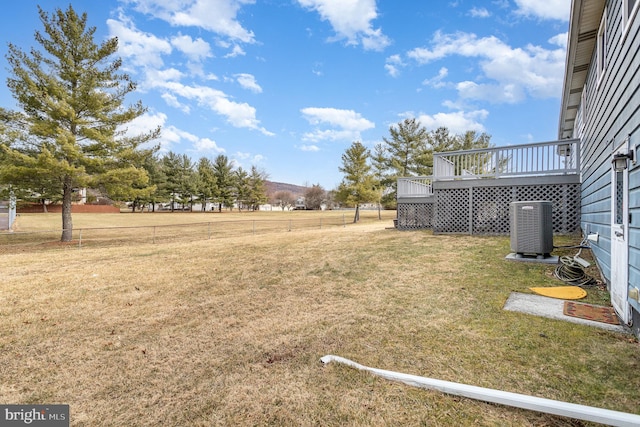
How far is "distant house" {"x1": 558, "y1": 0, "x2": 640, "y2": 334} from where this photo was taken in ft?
9.31

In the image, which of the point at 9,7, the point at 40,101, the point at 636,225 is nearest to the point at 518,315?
the point at 636,225

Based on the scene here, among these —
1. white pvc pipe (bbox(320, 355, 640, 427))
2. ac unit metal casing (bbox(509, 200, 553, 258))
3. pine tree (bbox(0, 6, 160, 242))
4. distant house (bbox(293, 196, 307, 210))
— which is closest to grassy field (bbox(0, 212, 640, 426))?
white pvc pipe (bbox(320, 355, 640, 427))

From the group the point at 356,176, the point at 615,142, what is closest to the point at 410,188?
the point at 615,142

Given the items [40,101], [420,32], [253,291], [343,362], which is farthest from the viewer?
[420,32]

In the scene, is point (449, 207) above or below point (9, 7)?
below

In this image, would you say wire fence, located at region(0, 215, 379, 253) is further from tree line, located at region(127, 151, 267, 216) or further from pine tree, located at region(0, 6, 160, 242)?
tree line, located at region(127, 151, 267, 216)

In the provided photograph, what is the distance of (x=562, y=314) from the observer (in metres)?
3.45

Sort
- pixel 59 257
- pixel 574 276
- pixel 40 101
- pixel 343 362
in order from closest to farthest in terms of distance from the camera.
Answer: pixel 343 362, pixel 574 276, pixel 59 257, pixel 40 101

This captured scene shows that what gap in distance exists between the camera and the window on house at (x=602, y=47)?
4.86 m

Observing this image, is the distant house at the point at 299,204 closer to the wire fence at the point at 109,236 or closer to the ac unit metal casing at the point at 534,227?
the wire fence at the point at 109,236

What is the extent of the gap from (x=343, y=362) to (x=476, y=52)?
1602 centimetres

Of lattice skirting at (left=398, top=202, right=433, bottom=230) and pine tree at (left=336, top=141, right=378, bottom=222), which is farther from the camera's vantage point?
pine tree at (left=336, top=141, right=378, bottom=222)

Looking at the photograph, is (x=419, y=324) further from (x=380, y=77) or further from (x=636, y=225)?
(x=380, y=77)

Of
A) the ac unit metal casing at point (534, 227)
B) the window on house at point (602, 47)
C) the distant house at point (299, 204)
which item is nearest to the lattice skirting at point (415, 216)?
the ac unit metal casing at point (534, 227)
